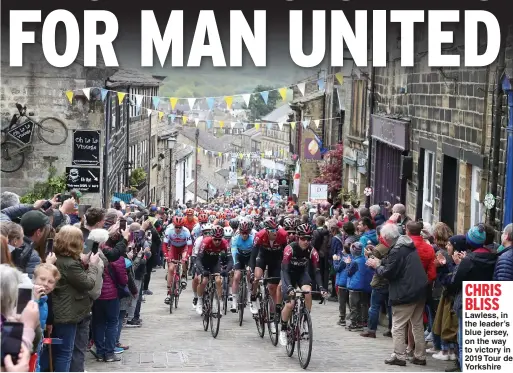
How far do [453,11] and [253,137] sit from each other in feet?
514

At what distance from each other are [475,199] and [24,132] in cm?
1854

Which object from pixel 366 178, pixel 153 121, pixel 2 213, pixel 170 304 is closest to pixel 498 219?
pixel 170 304

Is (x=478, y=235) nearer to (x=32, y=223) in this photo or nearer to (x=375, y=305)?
(x=375, y=305)

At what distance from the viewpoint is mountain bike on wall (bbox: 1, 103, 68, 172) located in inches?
1296

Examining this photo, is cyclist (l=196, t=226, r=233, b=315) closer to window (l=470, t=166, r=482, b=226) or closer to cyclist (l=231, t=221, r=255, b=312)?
cyclist (l=231, t=221, r=255, b=312)

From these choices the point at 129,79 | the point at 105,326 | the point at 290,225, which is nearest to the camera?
the point at 105,326

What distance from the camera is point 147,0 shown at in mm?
19562

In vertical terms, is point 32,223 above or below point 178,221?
above

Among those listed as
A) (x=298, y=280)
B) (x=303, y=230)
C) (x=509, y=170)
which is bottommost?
(x=298, y=280)

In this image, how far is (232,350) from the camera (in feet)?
46.6

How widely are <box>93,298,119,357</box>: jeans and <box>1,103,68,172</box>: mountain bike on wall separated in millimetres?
20573

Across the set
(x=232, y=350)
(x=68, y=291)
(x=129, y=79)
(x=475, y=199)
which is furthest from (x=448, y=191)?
(x=129, y=79)

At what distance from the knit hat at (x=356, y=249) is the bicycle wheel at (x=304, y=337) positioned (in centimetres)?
299

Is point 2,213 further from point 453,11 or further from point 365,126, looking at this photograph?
point 365,126
